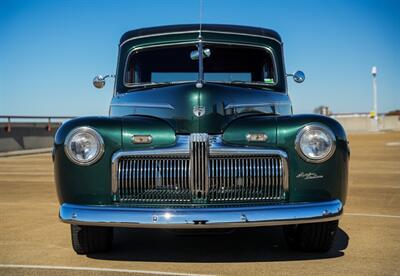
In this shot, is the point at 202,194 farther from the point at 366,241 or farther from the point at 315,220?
the point at 366,241

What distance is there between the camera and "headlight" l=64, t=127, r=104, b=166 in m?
4.10

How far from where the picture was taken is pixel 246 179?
4.06 m

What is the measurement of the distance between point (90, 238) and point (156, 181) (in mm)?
823

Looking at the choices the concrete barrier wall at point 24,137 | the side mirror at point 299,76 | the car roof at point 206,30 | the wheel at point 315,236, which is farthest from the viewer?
the concrete barrier wall at point 24,137

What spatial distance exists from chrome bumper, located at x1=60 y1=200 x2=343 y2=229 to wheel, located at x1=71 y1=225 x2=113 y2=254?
1.40 feet

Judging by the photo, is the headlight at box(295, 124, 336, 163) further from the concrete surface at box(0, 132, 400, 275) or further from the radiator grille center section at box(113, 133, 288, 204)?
the concrete surface at box(0, 132, 400, 275)

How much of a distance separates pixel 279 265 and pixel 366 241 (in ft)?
4.11

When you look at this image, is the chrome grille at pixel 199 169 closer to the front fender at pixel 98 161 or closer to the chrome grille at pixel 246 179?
the chrome grille at pixel 246 179

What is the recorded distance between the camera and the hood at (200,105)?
4.43 m

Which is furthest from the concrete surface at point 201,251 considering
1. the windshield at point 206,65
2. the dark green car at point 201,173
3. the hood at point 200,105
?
the windshield at point 206,65

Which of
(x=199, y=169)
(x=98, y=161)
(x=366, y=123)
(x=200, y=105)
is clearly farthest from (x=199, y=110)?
(x=366, y=123)

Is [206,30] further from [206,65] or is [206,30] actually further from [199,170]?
[199,170]

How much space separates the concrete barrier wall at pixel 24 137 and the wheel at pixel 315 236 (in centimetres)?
1910

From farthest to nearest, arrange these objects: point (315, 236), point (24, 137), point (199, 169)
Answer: point (24, 137) → point (315, 236) → point (199, 169)
